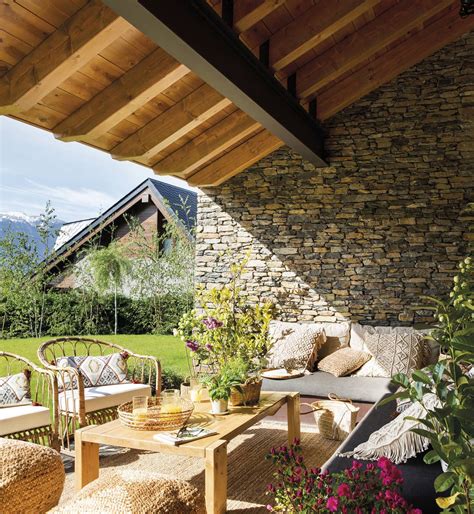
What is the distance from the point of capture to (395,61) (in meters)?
6.00

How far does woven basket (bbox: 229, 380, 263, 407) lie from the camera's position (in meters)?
3.63

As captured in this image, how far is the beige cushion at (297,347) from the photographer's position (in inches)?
→ 226

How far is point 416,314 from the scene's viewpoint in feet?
20.0

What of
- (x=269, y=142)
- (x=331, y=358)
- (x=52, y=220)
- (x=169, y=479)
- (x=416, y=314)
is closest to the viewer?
(x=169, y=479)

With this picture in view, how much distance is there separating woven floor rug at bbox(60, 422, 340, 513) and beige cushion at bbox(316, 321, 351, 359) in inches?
55.7

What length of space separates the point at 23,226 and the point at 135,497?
21.2 feet

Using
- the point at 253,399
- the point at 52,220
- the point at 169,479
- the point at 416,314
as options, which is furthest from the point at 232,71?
the point at 52,220

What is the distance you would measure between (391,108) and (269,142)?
1.43m

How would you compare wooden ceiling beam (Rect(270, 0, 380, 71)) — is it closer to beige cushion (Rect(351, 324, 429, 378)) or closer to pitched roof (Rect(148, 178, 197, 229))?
beige cushion (Rect(351, 324, 429, 378))

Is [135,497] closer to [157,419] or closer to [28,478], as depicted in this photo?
[28,478]

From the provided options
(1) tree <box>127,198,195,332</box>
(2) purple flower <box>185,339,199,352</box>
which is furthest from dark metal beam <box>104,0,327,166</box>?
(1) tree <box>127,198,195,332</box>

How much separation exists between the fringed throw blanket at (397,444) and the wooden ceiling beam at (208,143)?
12.3 feet

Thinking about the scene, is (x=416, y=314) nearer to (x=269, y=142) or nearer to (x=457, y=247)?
(x=457, y=247)

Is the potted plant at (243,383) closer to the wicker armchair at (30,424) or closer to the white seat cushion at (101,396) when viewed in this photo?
the white seat cushion at (101,396)
